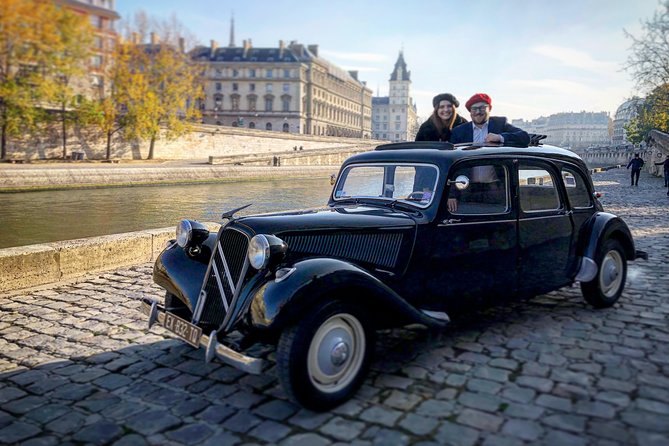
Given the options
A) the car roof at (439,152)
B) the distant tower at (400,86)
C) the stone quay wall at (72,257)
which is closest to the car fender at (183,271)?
the car roof at (439,152)

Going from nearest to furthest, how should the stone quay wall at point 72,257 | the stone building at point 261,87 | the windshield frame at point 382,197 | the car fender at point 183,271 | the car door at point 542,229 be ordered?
the car fender at point 183,271 < the windshield frame at point 382,197 < the car door at point 542,229 < the stone quay wall at point 72,257 < the stone building at point 261,87

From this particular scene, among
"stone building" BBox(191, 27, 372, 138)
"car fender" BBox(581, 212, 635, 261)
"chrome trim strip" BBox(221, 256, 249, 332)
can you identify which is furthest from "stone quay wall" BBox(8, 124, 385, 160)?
"car fender" BBox(581, 212, 635, 261)

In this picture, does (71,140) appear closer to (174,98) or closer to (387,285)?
(174,98)

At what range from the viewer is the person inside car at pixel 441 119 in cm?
741

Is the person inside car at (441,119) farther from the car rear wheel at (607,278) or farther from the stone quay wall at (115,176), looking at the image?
the stone quay wall at (115,176)

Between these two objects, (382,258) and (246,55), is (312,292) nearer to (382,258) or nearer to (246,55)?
(382,258)

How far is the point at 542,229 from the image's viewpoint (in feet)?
17.2

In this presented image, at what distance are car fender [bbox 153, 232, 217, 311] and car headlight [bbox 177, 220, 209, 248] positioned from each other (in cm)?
7

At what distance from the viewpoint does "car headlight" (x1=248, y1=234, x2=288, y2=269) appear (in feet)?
11.8

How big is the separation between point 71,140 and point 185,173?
1588cm

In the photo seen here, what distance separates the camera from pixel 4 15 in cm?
3578

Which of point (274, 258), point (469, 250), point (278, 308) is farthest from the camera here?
point (469, 250)

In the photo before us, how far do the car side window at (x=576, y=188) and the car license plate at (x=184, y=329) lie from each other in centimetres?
413

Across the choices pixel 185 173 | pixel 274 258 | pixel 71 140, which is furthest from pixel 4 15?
pixel 274 258
